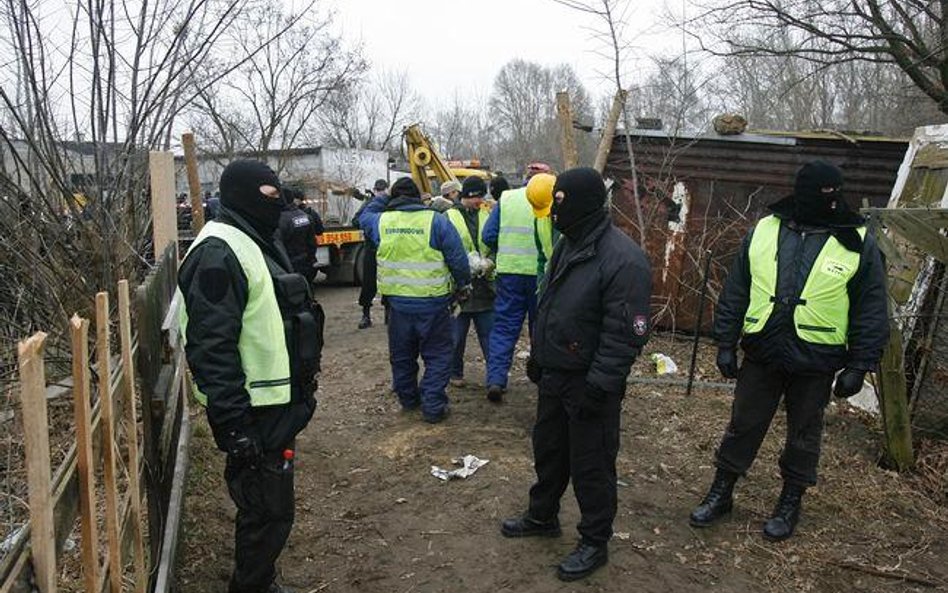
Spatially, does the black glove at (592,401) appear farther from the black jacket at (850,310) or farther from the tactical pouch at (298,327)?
the tactical pouch at (298,327)

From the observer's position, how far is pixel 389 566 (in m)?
3.58

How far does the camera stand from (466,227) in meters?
6.52

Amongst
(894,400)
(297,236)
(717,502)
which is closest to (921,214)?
(894,400)

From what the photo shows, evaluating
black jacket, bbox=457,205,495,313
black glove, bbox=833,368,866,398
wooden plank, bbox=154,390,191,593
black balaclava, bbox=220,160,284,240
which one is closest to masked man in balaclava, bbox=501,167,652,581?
black glove, bbox=833,368,866,398

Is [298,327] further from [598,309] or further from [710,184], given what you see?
[710,184]

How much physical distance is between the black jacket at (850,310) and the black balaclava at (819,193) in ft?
0.18

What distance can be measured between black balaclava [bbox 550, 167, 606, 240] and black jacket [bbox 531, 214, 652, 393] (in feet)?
0.17

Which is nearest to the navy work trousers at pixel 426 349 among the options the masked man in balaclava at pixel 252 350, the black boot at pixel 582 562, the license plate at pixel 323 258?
the black boot at pixel 582 562

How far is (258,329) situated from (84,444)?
42.3 inches

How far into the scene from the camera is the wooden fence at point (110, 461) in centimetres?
148

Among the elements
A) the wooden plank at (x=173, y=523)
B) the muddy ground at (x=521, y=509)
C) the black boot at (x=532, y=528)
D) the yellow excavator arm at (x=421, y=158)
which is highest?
the yellow excavator arm at (x=421, y=158)

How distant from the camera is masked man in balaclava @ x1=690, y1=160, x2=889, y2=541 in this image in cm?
362

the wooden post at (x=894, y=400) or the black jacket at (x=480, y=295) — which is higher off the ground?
the black jacket at (x=480, y=295)

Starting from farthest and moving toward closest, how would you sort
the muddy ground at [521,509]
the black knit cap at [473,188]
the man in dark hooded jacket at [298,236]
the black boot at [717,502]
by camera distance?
the man in dark hooded jacket at [298,236] < the black knit cap at [473,188] < the black boot at [717,502] < the muddy ground at [521,509]
